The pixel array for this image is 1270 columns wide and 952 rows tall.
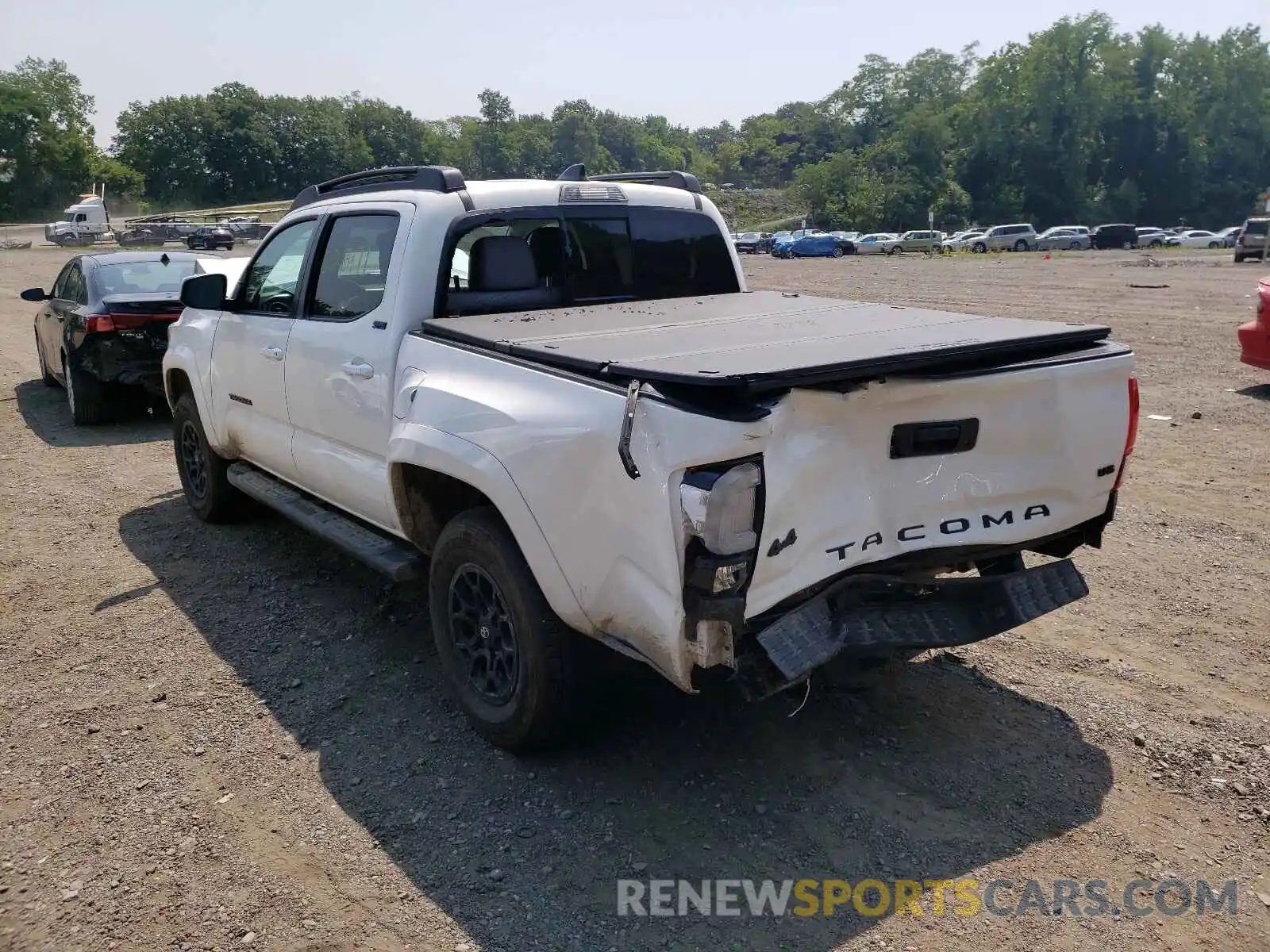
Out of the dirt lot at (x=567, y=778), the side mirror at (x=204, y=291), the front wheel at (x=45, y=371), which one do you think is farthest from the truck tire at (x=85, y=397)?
the side mirror at (x=204, y=291)

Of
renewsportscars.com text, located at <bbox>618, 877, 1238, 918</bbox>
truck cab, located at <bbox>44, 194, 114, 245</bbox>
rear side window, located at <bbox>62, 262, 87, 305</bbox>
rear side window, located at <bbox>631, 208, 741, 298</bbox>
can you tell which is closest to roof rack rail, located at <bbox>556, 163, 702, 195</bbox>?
rear side window, located at <bbox>631, 208, 741, 298</bbox>

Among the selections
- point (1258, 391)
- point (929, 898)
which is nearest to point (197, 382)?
point (929, 898)

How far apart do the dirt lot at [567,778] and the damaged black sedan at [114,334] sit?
398 cm

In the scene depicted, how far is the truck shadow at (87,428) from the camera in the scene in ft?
30.0

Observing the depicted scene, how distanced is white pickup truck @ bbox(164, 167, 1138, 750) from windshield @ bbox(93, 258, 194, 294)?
563 centimetres

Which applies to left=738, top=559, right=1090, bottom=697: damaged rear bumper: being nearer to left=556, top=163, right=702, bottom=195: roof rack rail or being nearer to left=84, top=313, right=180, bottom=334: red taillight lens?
left=556, top=163, right=702, bottom=195: roof rack rail

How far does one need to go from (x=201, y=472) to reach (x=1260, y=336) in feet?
31.0

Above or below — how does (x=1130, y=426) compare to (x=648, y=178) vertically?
below

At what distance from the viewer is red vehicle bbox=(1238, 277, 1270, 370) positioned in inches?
379

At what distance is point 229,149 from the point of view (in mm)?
107938

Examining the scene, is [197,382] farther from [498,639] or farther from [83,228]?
[83,228]

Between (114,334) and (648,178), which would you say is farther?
(114,334)

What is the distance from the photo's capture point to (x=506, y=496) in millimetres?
3338

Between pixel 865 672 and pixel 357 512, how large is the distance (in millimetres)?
2352
